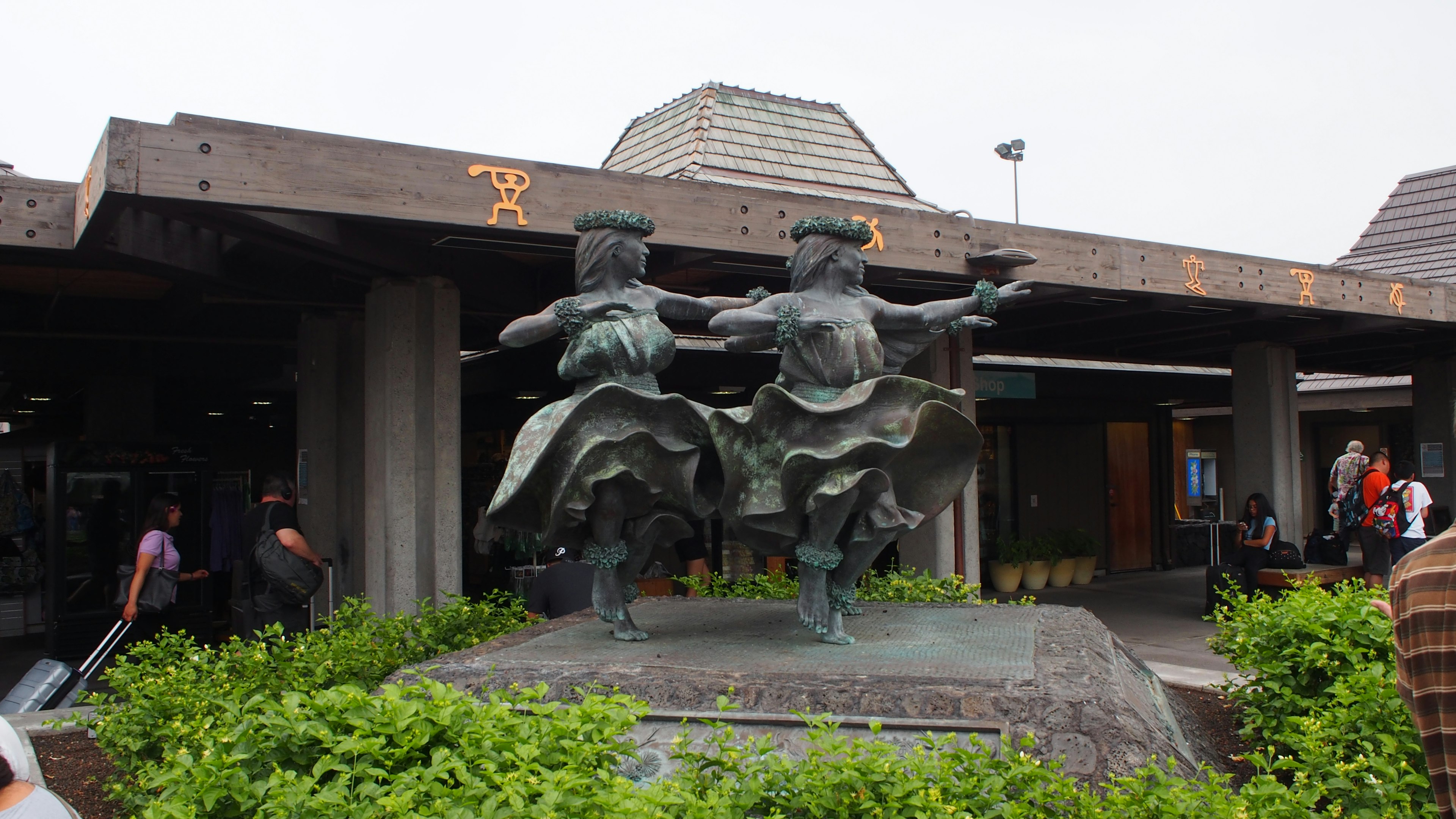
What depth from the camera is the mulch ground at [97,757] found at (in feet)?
14.3

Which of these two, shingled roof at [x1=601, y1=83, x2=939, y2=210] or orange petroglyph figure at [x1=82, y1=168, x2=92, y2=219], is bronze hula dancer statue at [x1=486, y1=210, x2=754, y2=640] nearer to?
orange petroglyph figure at [x1=82, y1=168, x2=92, y2=219]

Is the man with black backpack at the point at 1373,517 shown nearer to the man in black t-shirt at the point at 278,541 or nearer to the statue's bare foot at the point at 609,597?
the statue's bare foot at the point at 609,597

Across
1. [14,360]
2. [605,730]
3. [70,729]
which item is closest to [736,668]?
[605,730]

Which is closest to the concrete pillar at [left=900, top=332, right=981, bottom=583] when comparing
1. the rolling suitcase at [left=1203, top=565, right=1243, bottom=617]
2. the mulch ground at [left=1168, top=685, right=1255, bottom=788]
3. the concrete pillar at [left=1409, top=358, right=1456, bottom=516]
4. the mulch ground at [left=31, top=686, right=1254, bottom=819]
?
the rolling suitcase at [left=1203, top=565, right=1243, bottom=617]

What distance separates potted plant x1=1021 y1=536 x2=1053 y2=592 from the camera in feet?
43.4

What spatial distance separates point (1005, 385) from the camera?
12.1 m

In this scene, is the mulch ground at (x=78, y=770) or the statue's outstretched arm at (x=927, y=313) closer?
the mulch ground at (x=78, y=770)

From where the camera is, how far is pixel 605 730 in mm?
2967

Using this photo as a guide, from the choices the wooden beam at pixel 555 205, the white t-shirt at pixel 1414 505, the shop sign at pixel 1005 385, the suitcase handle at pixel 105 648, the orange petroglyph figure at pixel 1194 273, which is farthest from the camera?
the shop sign at pixel 1005 385

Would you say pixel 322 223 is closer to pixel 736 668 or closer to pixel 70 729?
pixel 70 729

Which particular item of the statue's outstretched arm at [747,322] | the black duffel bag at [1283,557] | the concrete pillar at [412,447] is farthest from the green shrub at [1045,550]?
the statue's outstretched arm at [747,322]

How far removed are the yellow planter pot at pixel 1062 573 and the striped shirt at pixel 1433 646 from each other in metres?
11.8

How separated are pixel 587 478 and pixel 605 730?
5.33 ft

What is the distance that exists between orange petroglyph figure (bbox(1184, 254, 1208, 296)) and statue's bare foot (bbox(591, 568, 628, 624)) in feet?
19.4
